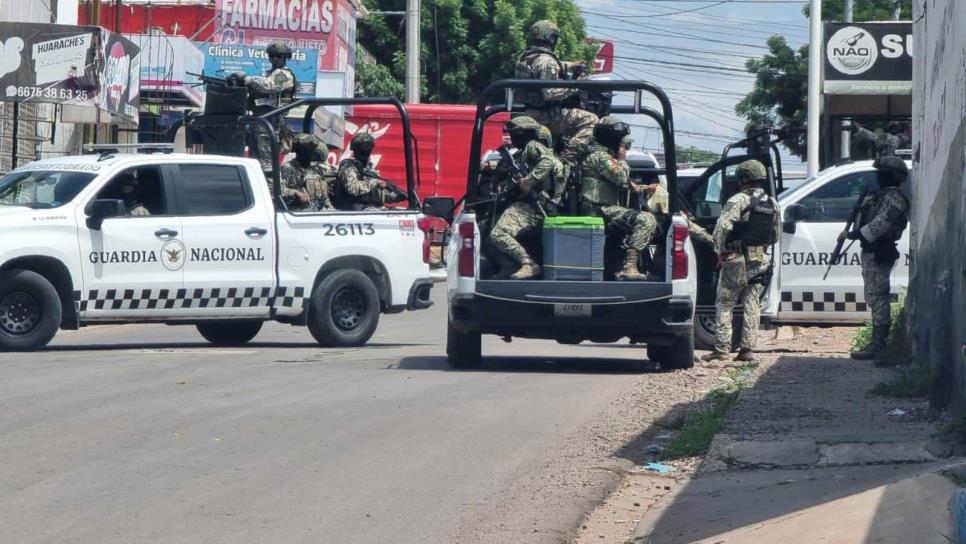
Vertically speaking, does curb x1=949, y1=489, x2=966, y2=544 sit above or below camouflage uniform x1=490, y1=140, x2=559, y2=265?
below

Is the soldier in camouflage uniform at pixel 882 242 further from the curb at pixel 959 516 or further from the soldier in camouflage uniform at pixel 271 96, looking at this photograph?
the curb at pixel 959 516

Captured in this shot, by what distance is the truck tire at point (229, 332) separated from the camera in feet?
52.0

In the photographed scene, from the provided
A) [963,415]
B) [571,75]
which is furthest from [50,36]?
[963,415]

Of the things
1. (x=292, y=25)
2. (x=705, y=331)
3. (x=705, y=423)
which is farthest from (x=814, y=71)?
(x=705, y=423)

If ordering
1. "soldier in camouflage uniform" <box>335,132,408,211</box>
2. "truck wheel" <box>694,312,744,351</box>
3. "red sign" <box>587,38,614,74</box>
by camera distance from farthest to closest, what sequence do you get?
"red sign" <box>587,38,614,74</box> < "soldier in camouflage uniform" <box>335,132,408,211</box> < "truck wheel" <box>694,312,744,351</box>

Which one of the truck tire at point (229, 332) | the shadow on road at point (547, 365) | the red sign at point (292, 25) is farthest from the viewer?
the red sign at point (292, 25)

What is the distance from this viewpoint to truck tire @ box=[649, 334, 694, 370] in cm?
1291

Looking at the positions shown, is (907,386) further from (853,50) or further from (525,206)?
(853,50)

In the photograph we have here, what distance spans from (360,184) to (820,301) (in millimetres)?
4868

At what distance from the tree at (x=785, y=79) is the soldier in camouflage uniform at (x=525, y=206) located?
3571cm

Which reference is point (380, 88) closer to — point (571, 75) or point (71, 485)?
point (571, 75)

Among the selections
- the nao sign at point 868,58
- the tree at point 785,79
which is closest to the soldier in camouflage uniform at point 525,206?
the nao sign at point 868,58

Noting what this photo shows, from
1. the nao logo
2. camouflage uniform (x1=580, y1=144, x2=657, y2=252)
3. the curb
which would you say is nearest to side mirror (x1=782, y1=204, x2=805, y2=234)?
camouflage uniform (x1=580, y1=144, x2=657, y2=252)

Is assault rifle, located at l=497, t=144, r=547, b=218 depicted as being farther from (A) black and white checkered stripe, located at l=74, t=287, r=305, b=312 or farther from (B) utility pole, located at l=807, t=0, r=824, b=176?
(B) utility pole, located at l=807, t=0, r=824, b=176
